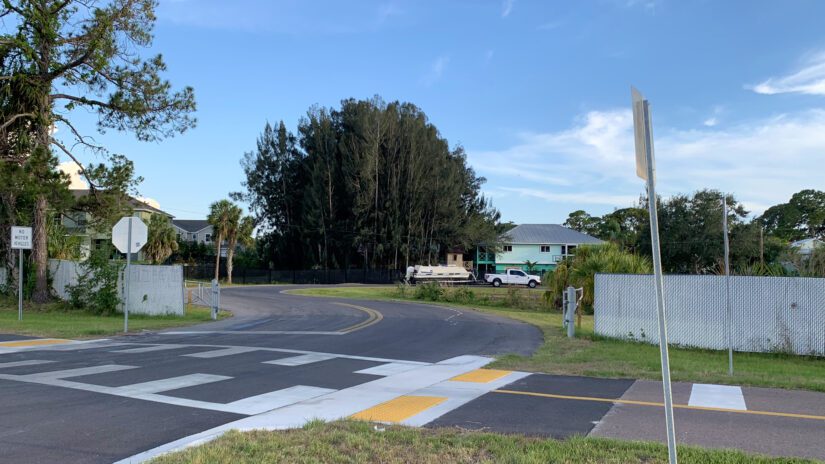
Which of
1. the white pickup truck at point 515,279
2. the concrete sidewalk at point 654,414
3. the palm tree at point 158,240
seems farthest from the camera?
the palm tree at point 158,240

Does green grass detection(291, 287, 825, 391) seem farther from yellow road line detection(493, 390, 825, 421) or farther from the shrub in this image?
the shrub

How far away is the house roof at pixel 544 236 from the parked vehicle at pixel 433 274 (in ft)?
54.9

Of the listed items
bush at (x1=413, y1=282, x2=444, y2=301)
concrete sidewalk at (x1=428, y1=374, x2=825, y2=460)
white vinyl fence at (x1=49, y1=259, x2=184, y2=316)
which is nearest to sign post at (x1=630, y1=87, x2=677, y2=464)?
concrete sidewalk at (x1=428, y1=374, x2=825, y2=460)

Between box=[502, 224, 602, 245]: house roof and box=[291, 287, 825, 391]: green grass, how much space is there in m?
59.5

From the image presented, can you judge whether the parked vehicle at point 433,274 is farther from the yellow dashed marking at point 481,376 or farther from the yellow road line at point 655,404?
the yellow road line at point 655,404

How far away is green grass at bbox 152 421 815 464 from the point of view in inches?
205

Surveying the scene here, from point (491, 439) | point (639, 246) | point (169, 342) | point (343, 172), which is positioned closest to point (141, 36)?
point (169, 342)

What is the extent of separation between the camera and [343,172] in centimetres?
6481

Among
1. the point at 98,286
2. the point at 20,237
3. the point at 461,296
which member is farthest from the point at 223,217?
the point at 20,237

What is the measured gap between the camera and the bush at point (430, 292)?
37562 mm

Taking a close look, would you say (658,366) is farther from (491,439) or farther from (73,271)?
(73,271)

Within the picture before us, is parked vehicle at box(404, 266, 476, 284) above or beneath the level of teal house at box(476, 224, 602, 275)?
beneath

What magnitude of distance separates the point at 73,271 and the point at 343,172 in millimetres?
41030

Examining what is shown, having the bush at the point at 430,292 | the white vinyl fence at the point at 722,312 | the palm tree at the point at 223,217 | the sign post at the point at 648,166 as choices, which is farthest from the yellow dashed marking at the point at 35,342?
the palm tree at the point at 223,217
